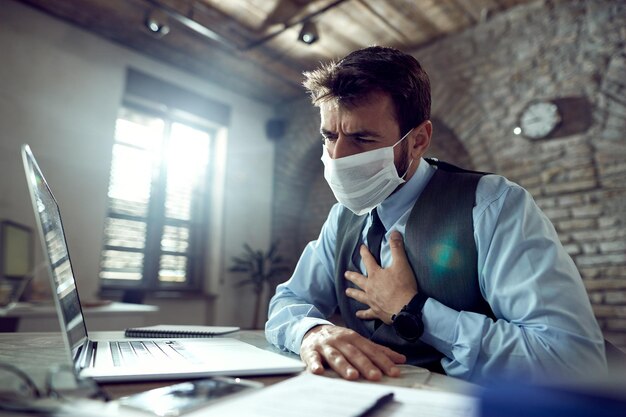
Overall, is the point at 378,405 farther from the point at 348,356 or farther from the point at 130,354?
the point at 130,354

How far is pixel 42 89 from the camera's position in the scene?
3.95 meters

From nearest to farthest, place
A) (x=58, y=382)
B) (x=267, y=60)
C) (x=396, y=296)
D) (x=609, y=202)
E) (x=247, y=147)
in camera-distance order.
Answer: (x=58, y=382) < (x=396, y=296) < (x=609, y=202) < (x=267, y=60) < (x=247, y=147)

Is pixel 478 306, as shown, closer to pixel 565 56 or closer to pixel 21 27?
pixel 565 56

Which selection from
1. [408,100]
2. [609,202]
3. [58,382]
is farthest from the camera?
[609,202]

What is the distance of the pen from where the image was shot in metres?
0.47

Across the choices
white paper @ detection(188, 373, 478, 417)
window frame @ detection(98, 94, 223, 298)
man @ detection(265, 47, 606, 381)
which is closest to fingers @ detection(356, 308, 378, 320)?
man @ detection(265, 47, 606, 381)

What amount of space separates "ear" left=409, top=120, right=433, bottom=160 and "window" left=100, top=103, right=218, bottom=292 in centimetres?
395

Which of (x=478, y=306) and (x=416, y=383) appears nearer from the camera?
(x=416, y=383)

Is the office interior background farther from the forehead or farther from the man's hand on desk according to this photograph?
the man's hand on desk

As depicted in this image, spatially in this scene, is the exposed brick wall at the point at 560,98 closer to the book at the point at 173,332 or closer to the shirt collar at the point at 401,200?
the shirt collar at the point at 401,200

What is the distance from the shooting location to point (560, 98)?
3.56 metres

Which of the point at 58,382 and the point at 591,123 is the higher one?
the point at 591,123

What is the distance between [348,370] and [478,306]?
51 cm

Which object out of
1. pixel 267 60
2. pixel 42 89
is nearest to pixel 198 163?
pixel 267 60
